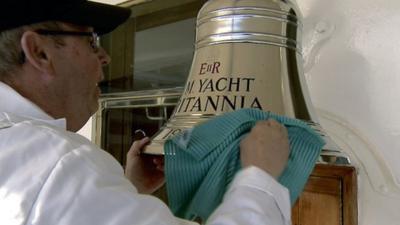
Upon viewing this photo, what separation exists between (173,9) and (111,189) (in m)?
0.93

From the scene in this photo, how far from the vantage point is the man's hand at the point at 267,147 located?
0.60 metres

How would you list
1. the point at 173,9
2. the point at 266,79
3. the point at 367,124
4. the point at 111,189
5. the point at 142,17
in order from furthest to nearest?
the point at 142,17
the point at 173,9
the point at 367,124
the point at 266,79
the point at 111,189

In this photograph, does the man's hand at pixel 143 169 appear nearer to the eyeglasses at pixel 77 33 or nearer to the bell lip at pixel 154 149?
the bell lip at pixel 154 149

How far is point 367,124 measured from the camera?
0.84m

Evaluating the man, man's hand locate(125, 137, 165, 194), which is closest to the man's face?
the man

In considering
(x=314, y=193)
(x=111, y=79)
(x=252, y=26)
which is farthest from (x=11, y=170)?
(x=111, y=79)

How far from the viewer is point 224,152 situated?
2.03 ft

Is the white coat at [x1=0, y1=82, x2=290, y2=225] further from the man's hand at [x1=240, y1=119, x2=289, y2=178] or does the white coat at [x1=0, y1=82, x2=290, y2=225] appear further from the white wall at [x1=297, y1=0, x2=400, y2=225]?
the white wall at [x1=297, y1=0, x2=400, y2=225]

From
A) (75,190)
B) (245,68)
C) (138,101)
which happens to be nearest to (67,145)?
(75,190)

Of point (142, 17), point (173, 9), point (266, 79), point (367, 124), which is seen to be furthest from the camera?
point (142, 17)

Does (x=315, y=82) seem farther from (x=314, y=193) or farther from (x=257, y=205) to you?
(x=257, y=205)

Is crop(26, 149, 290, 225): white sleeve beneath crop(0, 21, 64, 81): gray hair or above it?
beneath

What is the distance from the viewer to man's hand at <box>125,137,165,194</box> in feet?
2.61

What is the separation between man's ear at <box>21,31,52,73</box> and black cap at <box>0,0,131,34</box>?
0.06 feet
